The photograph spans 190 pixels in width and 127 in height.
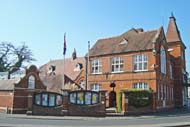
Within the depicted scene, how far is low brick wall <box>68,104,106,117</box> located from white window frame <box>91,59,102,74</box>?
14.9m

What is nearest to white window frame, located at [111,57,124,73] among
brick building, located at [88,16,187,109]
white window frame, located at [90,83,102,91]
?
brick building, located at [88,16,187,109]

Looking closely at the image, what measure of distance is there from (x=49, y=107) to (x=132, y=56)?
17.1 metres

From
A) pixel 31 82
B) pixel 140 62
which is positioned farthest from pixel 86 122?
pixel 140 62

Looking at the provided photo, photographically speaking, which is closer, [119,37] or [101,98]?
[101,98]

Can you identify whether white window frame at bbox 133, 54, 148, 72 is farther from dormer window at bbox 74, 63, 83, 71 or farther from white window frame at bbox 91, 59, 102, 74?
dormer window at bbox 74, 63, 83, 71

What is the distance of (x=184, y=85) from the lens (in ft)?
177

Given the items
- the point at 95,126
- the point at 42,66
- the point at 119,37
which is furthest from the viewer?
the point at 42,66

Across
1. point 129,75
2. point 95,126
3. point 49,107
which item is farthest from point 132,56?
point 95,126

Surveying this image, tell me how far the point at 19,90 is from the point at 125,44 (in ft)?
63.2

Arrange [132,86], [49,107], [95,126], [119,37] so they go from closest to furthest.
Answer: [95,126] → [49,107] → [132,86] → [119,37]

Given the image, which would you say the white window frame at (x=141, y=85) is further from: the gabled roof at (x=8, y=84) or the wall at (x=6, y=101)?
the wall at (x=6, y=101)

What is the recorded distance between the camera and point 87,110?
33.5m

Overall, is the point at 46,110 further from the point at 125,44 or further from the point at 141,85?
the point at 125,44

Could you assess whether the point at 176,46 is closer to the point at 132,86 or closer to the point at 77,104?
the point at 132,86
